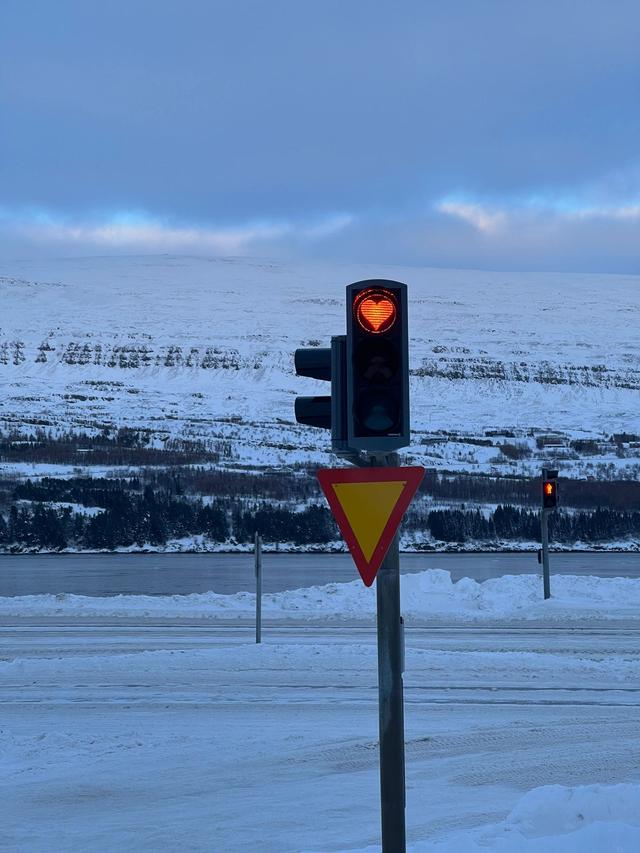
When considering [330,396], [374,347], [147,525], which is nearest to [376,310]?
[374,347]

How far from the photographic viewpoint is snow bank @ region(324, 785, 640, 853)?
5.40 m

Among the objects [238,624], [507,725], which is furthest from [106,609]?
[507,725]

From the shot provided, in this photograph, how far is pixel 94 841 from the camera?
6445 mm

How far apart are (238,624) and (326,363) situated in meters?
11.9

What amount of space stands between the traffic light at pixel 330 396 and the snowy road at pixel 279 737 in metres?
2.77

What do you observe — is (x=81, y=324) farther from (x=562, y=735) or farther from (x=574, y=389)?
(x=562, y=735)

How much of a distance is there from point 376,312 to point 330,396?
19.7 inches

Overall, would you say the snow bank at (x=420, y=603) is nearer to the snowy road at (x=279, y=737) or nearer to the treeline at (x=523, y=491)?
the snowy road at (x=279, y=737)

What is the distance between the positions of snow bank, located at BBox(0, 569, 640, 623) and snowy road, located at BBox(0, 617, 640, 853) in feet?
11.5

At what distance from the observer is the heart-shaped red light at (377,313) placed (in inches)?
197

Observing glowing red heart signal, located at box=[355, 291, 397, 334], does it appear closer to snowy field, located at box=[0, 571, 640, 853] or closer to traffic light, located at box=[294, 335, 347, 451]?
traffic light, located at box=[294, 335, 347, 451]

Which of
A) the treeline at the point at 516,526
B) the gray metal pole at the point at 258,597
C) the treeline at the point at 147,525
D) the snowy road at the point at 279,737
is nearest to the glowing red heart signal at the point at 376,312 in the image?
the snowy road at the point at 279,737

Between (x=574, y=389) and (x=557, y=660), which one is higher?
(x=574, y=389)

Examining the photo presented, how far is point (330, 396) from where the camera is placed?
5180 mm
